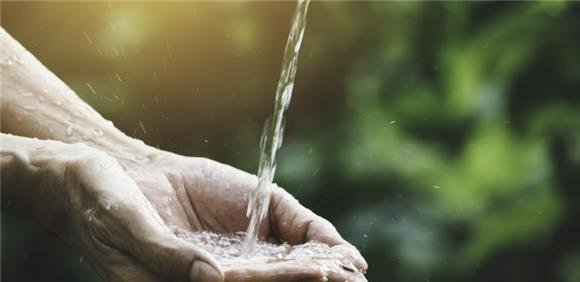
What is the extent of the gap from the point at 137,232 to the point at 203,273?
4.0 inches

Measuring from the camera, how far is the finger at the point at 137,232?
1183mm

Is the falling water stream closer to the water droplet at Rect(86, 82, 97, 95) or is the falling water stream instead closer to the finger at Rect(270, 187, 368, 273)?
the finger at Rect(270, 187, 368, 273)

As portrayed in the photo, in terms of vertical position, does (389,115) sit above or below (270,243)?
above

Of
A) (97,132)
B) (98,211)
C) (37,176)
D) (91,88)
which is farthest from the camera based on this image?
(91,88)

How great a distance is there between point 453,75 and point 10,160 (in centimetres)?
81

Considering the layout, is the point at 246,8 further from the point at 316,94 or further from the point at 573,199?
the point at 573,199

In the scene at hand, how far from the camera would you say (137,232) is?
4.00ft

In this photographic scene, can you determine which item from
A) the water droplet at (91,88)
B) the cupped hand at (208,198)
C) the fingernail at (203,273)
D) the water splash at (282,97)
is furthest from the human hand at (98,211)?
the water droplet at (91,88)

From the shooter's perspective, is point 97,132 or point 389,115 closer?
point 97,132

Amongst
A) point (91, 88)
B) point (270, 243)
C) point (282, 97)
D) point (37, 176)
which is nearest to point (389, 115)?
point (282, 97)

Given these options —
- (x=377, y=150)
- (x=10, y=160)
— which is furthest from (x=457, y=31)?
(x=10, y=160)

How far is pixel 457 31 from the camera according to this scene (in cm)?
193

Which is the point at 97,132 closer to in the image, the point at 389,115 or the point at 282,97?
the point at 282,97

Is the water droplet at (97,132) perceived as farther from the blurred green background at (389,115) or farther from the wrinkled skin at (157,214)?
the blurred green background at (389,115)
